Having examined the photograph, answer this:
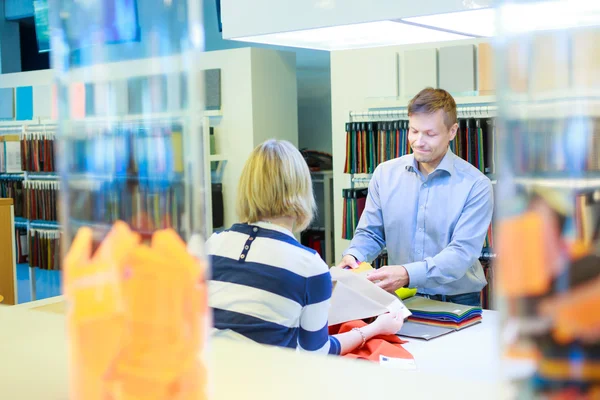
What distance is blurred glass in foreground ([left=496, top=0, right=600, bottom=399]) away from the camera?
410 mm

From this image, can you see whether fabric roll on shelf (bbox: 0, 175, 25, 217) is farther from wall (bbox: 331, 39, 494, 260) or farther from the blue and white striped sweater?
the blue and white striped sweater

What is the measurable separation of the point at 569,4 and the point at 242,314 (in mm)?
1671

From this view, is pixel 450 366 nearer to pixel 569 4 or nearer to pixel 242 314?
pixel 242 314

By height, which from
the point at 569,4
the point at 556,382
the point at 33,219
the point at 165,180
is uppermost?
the point at 569,4

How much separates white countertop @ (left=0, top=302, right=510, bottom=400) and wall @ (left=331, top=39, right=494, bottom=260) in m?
4.59

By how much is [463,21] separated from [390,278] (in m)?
1.35

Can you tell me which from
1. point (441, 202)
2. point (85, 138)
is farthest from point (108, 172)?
point (441, 202)

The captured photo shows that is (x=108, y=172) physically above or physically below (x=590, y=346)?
above

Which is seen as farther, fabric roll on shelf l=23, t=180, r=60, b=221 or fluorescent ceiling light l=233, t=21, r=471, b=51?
fabric roll on shelf l=23, t=180, r=60, b=221

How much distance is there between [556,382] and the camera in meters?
0.42

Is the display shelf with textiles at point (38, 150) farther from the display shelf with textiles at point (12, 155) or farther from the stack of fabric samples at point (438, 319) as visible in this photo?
the stack of fabric samples at point (438, 319)

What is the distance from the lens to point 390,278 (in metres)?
2.85

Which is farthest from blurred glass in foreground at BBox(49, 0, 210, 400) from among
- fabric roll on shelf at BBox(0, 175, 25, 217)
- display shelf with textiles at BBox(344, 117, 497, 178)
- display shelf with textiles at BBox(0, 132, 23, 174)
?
display shelf with textiles at BBox(0, 132, 23, 174)

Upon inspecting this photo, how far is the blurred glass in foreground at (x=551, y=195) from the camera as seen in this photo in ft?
1.34
